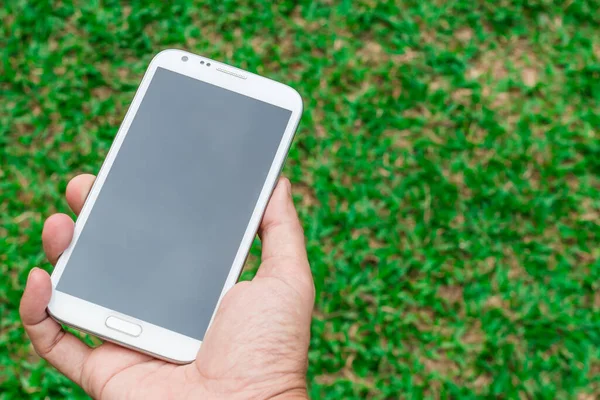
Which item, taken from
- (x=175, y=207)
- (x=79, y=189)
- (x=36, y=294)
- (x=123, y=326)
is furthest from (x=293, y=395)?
(x=79, y=189)

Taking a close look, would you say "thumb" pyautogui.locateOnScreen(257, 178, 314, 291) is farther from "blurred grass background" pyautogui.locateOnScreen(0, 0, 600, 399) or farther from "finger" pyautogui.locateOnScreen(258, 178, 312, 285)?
"blurred grass background" pyautogui.locateOnScreen(0, 0, 600, 399)

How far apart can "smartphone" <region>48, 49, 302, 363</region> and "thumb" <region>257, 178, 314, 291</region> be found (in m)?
0.05

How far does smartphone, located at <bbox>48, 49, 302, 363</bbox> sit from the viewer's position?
7.36 ft

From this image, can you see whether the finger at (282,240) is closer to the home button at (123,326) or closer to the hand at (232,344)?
the hand at (232,344)

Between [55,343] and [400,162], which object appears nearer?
[55,343]

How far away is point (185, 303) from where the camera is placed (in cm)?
228

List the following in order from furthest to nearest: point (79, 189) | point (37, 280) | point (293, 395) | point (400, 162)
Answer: point (400, 162) < point (79, 189) < point (293, 395) < point (37, 280)

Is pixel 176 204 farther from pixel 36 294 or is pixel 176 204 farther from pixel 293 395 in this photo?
pixel 293 395

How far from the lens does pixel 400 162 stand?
11.3 feet

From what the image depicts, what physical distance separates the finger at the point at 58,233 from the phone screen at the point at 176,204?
0.06 meters

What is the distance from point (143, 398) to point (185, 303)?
368mm

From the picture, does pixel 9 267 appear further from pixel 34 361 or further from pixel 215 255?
pixel 215 255

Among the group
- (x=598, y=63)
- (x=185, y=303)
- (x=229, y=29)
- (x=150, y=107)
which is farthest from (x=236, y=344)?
(x=598, y=63)

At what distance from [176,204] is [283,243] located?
460 millimetres
